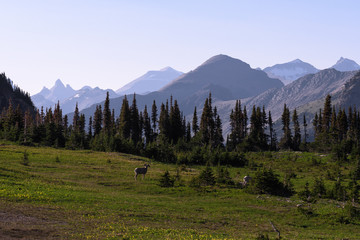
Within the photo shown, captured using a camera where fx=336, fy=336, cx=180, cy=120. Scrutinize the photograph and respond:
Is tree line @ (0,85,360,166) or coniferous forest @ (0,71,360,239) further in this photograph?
tree line @ (0,85,360,166)

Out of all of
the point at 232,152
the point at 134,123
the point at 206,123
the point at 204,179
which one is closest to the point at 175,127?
the point at 206,123

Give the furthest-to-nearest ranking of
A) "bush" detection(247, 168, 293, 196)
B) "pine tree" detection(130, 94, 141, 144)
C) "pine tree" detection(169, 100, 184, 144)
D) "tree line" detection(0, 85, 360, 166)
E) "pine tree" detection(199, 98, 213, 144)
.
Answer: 1. "pine tree" detection(169, 100, 184, 144)
2. "pine tree" detection(130, 94, 141, 144)
3. "pine tree" detection(199, 98, 213, 144)
4. "tree line" detection(0, 85, 360, 166)
5. "bush" detection(247, 168, 293, 196)

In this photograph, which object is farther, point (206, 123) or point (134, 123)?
point (134, 123)

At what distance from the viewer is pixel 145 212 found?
82.4ft

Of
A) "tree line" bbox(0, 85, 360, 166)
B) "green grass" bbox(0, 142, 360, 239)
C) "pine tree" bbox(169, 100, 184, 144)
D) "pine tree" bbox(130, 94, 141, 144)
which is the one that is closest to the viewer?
"green grass" bbox(0, 142, 360, 239)

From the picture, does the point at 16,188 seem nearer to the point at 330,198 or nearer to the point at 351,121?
the point at 330,198

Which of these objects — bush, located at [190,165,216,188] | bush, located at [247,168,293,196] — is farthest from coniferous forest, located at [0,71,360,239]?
bush, located at [190,165,216,188]

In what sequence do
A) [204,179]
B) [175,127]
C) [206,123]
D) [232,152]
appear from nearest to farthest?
[204,179] → [232,152] → [206,123] → [175,127]

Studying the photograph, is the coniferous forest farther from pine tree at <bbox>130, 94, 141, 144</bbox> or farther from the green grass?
the green grass

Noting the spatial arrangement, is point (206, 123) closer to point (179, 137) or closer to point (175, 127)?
point (179, 137)

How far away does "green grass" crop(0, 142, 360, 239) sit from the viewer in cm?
1906

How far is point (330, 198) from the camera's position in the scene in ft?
117

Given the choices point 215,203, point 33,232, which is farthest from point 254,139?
point 33,232

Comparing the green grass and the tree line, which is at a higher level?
the tree line
